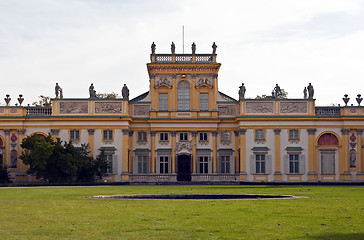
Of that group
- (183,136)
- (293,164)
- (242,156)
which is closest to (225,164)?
(242,156)

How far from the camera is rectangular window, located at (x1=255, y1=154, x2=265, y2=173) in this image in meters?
64.5

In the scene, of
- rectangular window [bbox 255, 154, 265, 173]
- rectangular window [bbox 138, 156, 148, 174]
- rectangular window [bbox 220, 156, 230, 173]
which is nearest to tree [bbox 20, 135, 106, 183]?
rectangular window [bbox 138, 156, 148, 174]

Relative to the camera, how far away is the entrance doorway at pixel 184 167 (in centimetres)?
6606

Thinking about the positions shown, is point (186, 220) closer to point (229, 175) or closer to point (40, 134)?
point (229, 175)

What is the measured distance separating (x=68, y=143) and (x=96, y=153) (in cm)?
378

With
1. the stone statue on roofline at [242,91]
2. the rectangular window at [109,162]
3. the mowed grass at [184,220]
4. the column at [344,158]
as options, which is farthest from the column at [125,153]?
the mowed grass at [184,220]

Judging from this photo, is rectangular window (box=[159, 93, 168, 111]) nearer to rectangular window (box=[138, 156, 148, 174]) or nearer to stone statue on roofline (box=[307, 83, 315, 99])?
rectangular window (box=[138, 156, 148, 174])

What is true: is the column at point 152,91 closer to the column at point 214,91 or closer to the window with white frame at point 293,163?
the column at point 214,91

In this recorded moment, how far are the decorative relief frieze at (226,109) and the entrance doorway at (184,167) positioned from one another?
6.26 m

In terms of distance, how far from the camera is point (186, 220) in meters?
20.8

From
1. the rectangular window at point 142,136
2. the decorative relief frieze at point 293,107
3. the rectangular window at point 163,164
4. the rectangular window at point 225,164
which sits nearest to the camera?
the decorative relief frieze at point 293,107

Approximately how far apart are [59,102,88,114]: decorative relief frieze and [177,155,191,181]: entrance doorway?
38.5 ft

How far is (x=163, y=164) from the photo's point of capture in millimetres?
65750

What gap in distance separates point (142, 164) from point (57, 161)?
1027 centimetres
